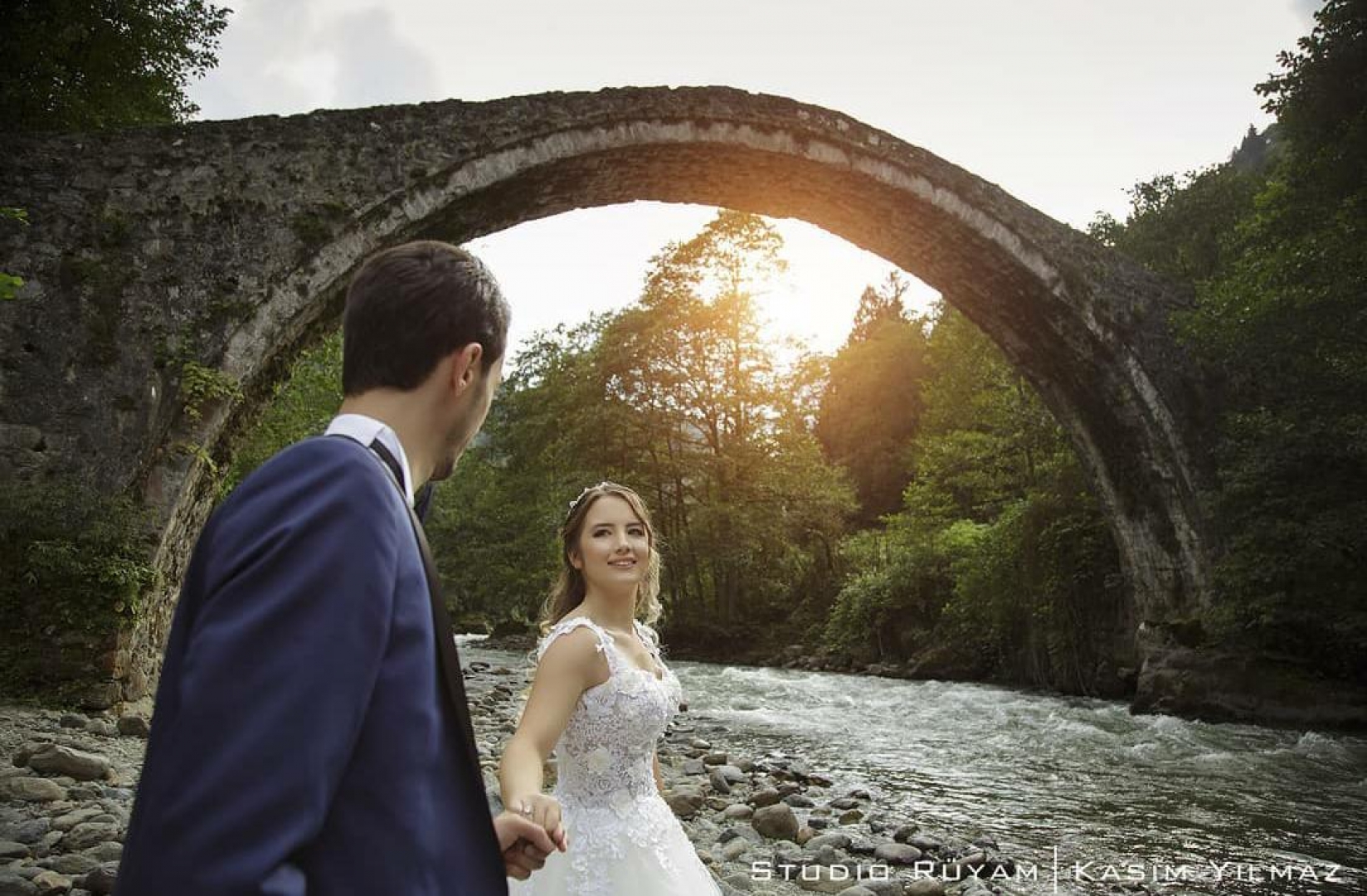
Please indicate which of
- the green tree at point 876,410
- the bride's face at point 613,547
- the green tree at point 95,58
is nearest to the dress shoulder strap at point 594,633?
the bride's face at point 613,547

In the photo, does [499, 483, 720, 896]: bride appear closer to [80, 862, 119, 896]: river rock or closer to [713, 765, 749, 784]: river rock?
[80, 862, 119, 896]: river rock

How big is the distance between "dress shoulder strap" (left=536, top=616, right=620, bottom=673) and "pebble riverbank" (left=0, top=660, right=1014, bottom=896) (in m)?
2.18

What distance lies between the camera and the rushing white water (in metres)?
5.02

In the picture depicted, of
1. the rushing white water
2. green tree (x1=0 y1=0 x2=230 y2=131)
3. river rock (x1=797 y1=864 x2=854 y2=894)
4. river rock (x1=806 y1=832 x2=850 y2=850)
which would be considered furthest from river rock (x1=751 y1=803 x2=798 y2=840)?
green tree (x1=0 y1=0 x2=230 y2=131)

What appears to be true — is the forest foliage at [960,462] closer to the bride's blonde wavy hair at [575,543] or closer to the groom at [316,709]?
the bride's blonde wavy hair at [575,543]

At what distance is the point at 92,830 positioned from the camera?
3941mm

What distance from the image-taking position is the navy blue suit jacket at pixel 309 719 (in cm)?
79

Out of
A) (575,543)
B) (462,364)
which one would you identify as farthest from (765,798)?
Result: (462,364)

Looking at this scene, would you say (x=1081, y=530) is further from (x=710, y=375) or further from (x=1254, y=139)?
(x=1254, y=139)

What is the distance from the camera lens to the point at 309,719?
833 millimetres

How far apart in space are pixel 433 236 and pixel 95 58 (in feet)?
15.9

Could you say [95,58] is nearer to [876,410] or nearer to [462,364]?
[462,364]

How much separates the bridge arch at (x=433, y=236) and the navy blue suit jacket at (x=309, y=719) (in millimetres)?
7456

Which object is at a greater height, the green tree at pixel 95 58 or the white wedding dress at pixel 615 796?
the green tree at pixel 95 58
